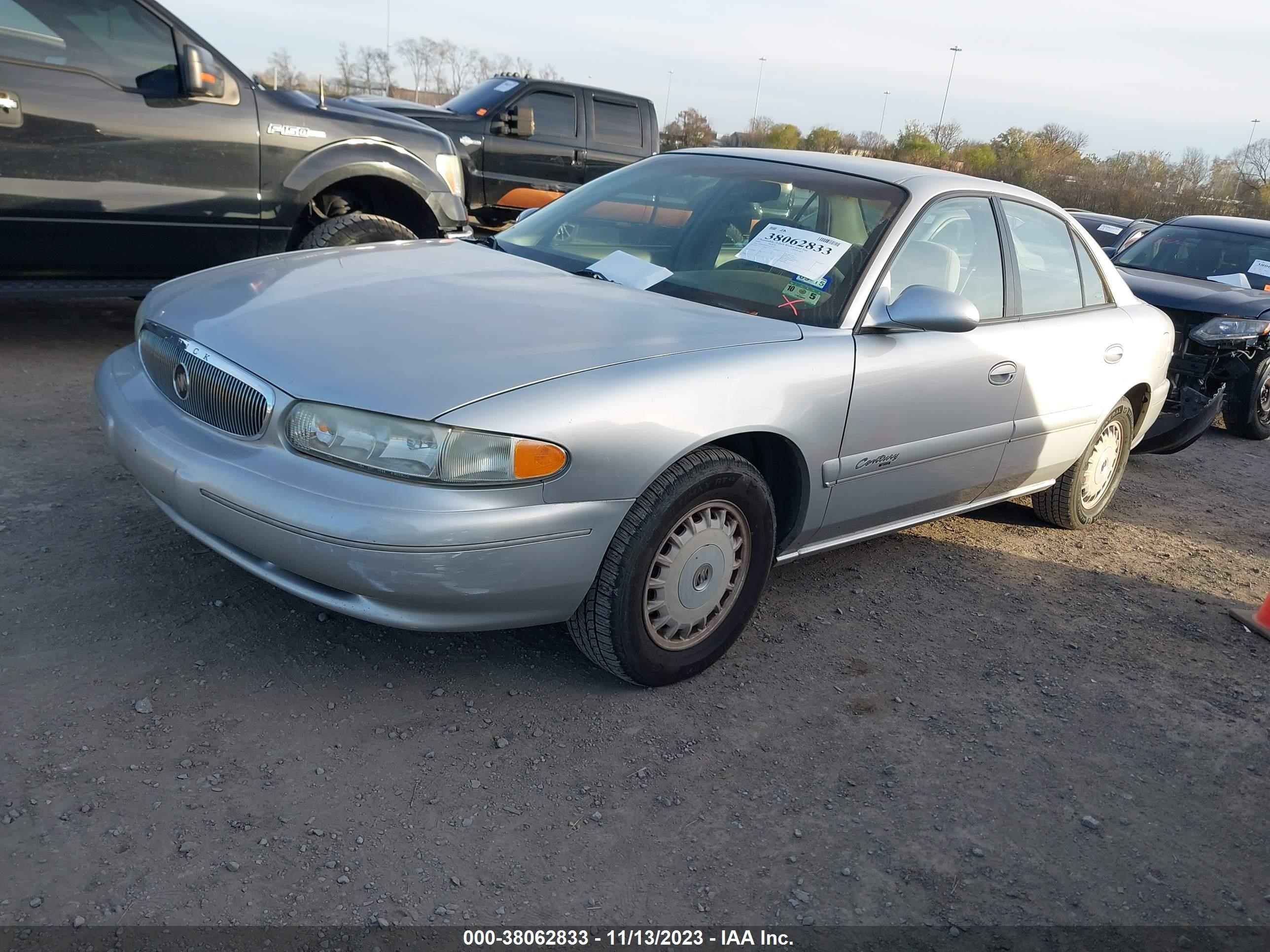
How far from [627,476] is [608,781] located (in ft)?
2.59

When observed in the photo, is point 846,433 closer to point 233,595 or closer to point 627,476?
point 627,476

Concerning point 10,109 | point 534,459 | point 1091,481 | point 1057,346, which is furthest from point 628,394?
point 10,109

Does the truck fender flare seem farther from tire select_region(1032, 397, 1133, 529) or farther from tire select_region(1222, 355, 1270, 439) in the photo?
tire select_region(1222, 355, 1270, 439)

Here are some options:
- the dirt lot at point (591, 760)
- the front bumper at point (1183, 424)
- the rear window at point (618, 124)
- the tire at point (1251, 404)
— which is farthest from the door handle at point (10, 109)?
the tire at point (1251, 404)

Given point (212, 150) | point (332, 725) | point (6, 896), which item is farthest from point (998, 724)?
point (212, 150)

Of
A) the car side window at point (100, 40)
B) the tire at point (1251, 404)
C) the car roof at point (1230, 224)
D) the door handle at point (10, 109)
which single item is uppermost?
the car side window at point (100, 40)

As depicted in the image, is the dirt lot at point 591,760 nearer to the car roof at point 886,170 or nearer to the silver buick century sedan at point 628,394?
the silver buick century sedan at point 628,394

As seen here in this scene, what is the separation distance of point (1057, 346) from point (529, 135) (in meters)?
7.90

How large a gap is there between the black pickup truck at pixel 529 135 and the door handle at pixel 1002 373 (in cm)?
789

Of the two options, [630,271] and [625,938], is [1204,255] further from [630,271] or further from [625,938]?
[625,938]

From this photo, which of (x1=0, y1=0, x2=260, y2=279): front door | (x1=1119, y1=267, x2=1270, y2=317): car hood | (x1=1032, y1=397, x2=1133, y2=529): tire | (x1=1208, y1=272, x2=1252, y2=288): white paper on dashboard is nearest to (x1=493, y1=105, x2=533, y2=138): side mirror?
(x1=0, y1=0, x2=260, y2=279): front door

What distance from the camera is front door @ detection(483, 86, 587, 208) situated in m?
11.0

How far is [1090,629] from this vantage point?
3.95 metres

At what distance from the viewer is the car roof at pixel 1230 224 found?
27.0 ft
